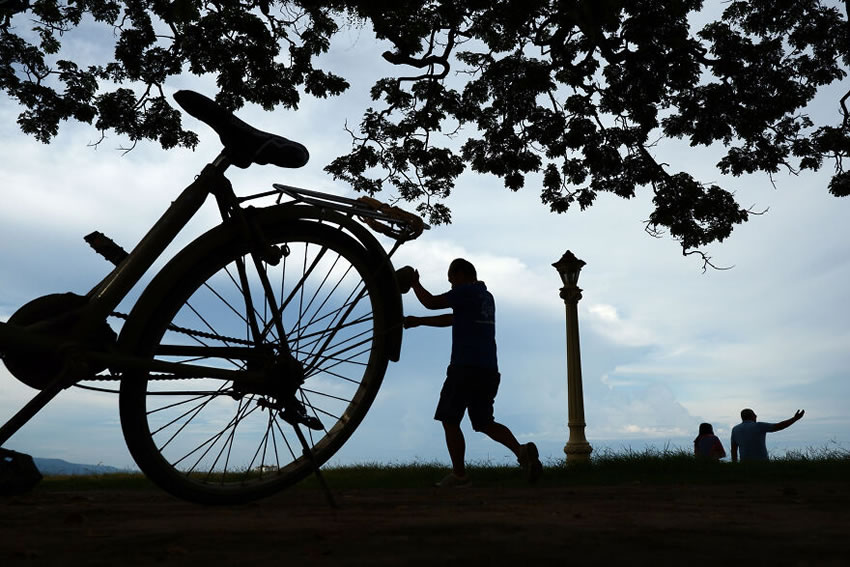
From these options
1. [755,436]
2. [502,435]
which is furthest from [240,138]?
[755,436]

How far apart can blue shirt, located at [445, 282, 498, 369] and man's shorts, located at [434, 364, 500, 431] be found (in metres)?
0.08

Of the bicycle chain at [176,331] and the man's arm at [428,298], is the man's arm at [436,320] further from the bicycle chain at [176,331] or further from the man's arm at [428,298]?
the bicycle chain at [176,331]

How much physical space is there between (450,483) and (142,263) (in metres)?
3.65

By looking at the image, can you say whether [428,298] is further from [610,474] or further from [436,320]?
[610,474]

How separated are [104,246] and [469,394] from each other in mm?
3355

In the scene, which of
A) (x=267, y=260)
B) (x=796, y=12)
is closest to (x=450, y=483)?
(x=267, y=260)

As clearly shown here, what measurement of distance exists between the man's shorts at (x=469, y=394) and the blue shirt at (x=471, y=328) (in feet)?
0.26

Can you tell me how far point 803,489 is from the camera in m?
4.54

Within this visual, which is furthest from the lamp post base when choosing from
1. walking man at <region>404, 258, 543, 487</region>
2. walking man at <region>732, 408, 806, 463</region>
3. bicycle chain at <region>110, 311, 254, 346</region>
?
bicycle chain at <region>110, 311, 254, 346</region>

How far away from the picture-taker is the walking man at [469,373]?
19.7 ft

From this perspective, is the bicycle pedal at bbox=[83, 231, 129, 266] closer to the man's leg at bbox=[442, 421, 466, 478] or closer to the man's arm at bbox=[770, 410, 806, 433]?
the man's leg at bbox=[442, 421, 466, 478]

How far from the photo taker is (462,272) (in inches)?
251

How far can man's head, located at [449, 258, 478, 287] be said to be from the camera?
639 centimetres

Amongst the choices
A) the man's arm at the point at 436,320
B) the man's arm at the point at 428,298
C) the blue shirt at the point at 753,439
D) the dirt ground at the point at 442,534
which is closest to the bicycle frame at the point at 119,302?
the dirt ground at the point at 442,534
